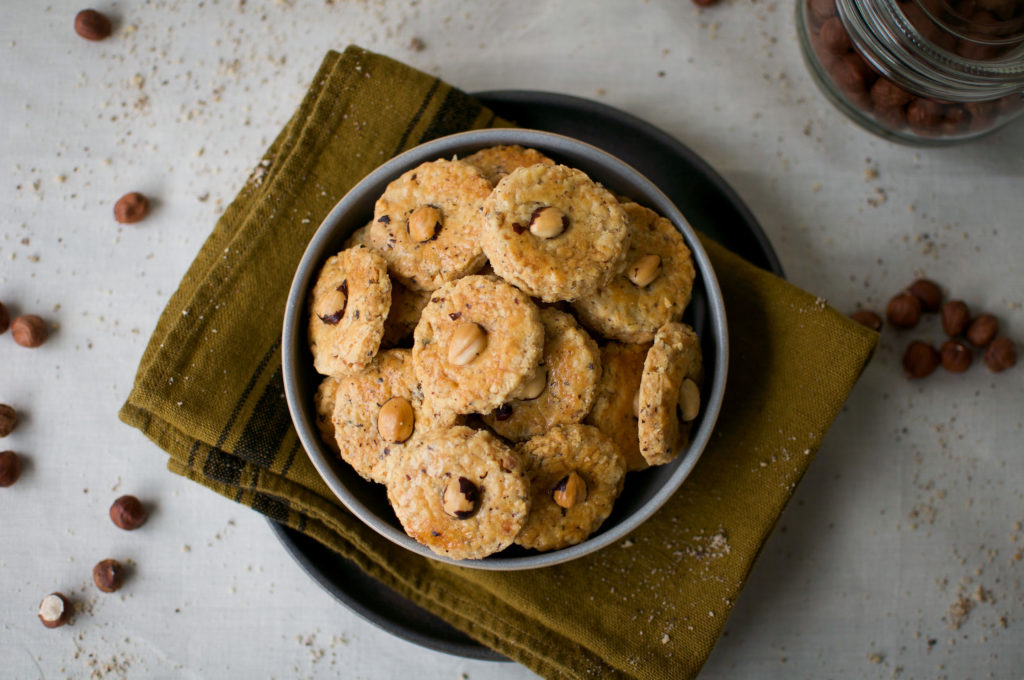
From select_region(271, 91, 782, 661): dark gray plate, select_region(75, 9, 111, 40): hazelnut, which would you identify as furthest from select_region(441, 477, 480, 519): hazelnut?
select_region(75, 9, 111, 40): hazelnut

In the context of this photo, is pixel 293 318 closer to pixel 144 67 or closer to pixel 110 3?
pixel 144 67

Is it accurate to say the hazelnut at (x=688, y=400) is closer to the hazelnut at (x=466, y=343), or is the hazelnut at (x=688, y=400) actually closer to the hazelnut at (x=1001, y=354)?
the hazelnut at (x=466, y=343)

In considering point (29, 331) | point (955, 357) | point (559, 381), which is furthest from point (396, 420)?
point (955, 357)

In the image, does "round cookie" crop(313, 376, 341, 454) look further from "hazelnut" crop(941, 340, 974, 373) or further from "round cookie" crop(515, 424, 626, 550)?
"hazelnut" crop(941, 340, 974, 373)

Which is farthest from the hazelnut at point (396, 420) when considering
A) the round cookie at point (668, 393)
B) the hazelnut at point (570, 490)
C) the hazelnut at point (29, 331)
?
the hazelnut at point (29, 331)

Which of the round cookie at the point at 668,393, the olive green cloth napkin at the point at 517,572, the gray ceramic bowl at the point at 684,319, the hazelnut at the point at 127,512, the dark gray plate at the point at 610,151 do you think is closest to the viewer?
the round cookie at the point at 668,393

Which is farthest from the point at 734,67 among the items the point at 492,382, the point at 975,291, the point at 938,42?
the point at 492,382

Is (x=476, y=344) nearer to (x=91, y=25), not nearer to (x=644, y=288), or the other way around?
(x=644, y=288)
